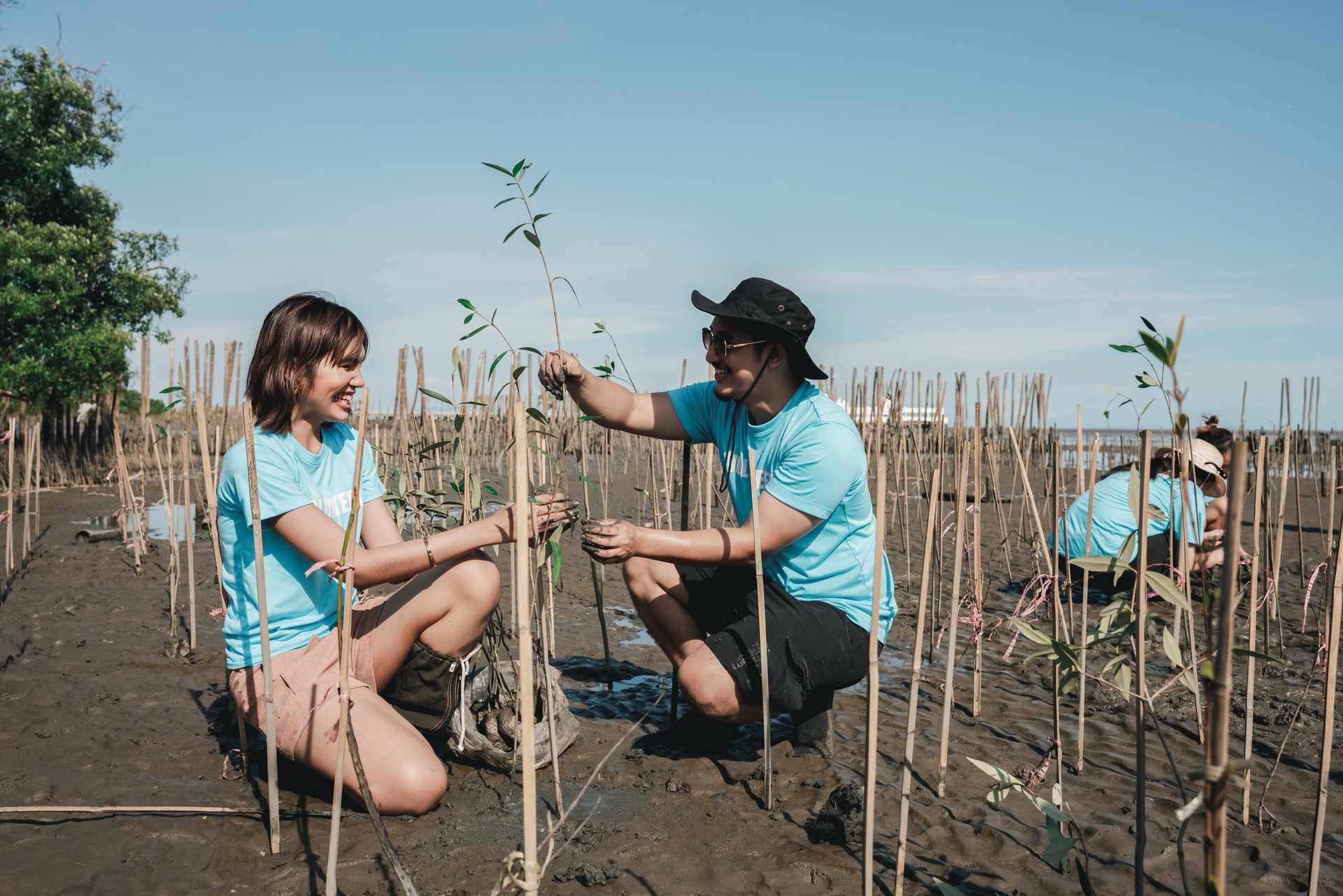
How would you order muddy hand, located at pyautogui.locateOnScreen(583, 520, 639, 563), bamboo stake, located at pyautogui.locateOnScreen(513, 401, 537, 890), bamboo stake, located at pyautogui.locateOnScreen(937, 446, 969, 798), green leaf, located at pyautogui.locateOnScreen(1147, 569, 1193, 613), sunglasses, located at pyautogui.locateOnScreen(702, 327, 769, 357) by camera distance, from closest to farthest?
1. bamboo stake, located at pyautogui.locateOnScreen(513, 401, 537, 890)
2. green leaf, located at pyautogui.locateOnScreen(1147, 569, 1193, 613)
3. bamboo stake, located at pyautogui.locateOnScreen(937, 446, 969, 798)
4. muddy hand, located at pyautogui.locateOnScreen(583, 520, 639, 563)
5. sunglasses, located at pyautogui.locateOnScreen(702, 327, 769, 357)

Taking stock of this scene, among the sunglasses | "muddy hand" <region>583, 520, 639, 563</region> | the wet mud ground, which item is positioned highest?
the sunglasses

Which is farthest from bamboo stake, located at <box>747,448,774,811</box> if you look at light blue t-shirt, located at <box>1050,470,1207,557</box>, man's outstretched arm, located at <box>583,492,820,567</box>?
light blue t-shirt, located at <box>1050,470,1207,557</box>

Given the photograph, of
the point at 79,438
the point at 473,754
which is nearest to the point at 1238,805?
the point at 473,754

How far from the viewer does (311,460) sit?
2.46m

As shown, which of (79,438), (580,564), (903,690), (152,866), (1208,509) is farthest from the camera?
(79,438)

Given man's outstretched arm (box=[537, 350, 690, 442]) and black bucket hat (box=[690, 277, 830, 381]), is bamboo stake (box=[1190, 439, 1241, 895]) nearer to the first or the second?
black bucket hat (box=[690, 277, 830, 381])

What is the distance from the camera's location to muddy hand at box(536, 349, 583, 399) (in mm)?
2580

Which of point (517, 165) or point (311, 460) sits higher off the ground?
point (517, 165)

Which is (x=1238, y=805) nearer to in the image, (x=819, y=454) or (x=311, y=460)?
(x=819, y=454)

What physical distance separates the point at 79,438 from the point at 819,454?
1253cm

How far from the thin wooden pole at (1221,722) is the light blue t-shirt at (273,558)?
1.93m

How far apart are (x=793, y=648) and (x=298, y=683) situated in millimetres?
1353

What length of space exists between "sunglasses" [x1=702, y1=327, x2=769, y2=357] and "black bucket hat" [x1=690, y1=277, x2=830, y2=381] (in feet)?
0.21

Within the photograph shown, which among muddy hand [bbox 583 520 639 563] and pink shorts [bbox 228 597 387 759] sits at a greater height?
muddy hand [bbox 583 520 639 563]
